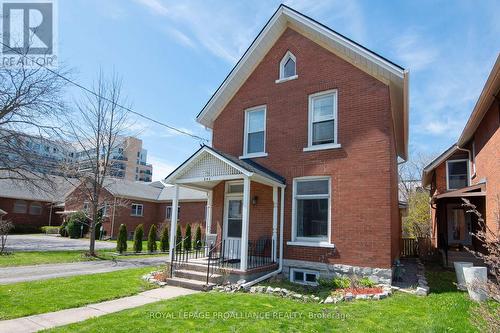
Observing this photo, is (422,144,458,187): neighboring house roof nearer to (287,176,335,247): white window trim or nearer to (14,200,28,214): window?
Answer: (287,176,335,247): white window trim

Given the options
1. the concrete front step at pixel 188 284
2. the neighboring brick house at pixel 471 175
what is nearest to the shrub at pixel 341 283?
the neighboring brick house at pixel 471 175

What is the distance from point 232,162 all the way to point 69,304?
17.7 feet

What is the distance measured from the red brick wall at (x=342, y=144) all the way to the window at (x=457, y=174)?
32.5ft

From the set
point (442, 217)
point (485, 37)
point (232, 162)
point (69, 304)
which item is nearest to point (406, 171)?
point (442, 217)

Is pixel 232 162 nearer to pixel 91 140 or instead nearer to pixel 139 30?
pixel 139 30

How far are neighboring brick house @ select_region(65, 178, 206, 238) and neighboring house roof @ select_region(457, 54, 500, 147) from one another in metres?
20.7

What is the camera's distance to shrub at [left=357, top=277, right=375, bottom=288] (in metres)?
9.22

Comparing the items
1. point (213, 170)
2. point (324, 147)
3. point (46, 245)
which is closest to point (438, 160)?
point (324, 147)

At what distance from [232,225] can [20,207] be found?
3496cm

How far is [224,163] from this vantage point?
10453mm

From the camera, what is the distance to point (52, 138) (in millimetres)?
17266

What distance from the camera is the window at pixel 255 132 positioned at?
12.6 meters

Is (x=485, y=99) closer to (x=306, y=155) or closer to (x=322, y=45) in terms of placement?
(x=322, y=45)

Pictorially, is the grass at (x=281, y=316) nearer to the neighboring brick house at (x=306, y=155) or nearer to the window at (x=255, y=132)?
the neighboring brick house at (x=306, y=155)
